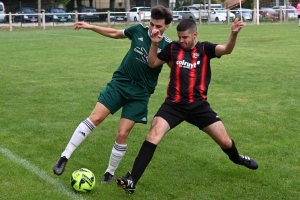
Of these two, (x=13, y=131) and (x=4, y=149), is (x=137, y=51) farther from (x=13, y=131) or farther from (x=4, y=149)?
(x=13, y=131)

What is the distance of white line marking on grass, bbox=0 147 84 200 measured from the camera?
584 cm

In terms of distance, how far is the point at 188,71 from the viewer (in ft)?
19.4

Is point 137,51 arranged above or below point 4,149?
above

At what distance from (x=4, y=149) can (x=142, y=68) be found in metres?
2.54

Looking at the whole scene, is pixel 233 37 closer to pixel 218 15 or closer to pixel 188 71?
pixel 188 71

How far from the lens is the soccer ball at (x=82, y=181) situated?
228 inches

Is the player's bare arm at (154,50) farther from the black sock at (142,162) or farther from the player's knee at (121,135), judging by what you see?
the black sock at (142,162)

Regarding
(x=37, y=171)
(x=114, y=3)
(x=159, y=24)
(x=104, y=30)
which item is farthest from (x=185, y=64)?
(x=114, y=3)

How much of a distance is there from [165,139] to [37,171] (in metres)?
2.27

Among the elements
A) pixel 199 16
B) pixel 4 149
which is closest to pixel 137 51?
pixel 4 149

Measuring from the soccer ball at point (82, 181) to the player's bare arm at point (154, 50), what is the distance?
4.57ft

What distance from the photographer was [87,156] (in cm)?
728

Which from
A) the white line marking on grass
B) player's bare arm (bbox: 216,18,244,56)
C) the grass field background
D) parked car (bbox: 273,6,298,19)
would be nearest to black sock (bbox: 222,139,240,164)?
the grass field background

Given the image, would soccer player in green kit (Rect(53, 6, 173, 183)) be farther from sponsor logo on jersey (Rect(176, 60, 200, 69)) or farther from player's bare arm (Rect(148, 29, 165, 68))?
sponsor logo on jersey (Rect(176, 60, 200, 69))
